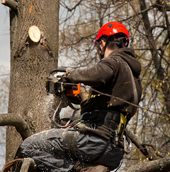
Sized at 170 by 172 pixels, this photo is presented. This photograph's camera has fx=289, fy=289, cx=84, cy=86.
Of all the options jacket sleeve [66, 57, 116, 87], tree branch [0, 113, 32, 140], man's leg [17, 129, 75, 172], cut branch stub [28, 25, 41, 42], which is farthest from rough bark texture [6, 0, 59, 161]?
jacket sleeve [66, 57, 116, 87]

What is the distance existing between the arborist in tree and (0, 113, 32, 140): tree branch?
0.19 m

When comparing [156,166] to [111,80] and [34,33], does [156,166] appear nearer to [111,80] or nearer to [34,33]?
[111,80]

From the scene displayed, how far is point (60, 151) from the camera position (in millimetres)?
2551

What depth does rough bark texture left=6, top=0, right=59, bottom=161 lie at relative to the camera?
10.0 feet

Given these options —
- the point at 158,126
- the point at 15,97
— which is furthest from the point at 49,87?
the point at 158,126

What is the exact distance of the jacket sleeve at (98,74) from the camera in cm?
247

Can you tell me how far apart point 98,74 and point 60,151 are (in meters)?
0.76

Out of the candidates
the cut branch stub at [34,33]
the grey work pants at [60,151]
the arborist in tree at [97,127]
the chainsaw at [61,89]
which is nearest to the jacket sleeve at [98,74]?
the arborist in tree at [97,127]

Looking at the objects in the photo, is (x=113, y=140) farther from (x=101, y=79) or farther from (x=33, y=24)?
(x=33, y=24)

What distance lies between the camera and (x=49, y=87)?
9.95 feet

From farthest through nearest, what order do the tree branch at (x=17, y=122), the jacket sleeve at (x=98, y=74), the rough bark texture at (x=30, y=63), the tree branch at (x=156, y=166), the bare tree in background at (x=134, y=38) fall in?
the bare tree in background at (x=134, y=38), the rough bark texture at (x=30, y=63), the tree branch at (x=156, y=166), the tree branch at (x=17, y=122), the jacket sleeve at (x=98, y=74)

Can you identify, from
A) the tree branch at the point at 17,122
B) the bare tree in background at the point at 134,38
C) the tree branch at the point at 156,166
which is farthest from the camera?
the bare tree in background at the point at 134,38

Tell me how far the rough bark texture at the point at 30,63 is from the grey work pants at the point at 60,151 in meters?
0.46

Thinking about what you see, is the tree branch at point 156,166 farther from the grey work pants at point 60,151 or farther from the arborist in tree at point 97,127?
the grey work pants at point 60,151
